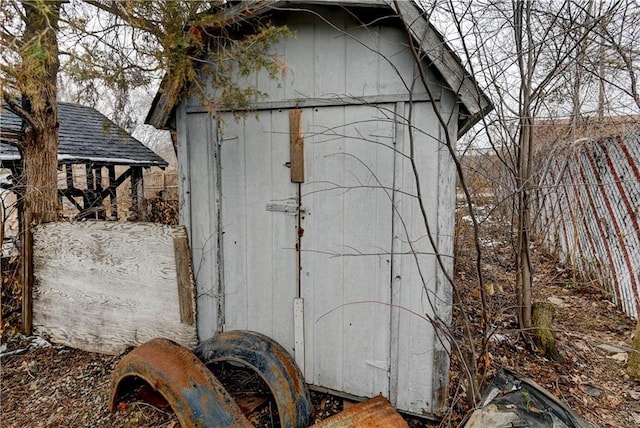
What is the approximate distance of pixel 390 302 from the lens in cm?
279

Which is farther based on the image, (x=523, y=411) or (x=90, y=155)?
(x=90, y=155)

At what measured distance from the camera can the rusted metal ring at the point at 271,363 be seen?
2613mm

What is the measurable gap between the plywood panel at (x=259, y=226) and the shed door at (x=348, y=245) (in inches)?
7.2

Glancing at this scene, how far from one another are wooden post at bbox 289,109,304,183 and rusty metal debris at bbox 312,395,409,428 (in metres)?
1.84

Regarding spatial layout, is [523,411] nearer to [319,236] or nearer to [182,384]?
[319,236]

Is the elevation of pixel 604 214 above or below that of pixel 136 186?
below

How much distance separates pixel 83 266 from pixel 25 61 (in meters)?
2.16

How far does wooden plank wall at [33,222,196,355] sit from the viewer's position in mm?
3467

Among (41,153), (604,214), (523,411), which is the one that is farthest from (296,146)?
(604,214)

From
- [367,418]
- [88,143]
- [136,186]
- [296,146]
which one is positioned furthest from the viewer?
[136,186]

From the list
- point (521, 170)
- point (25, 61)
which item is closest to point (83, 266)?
point (25, 61)

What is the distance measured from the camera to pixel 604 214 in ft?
16.3

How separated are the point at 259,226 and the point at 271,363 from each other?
119 centimetres

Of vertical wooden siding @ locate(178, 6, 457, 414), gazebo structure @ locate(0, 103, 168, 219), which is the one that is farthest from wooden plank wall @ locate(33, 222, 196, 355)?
gazebo structure @ locate(0, 103, 168, 219)
